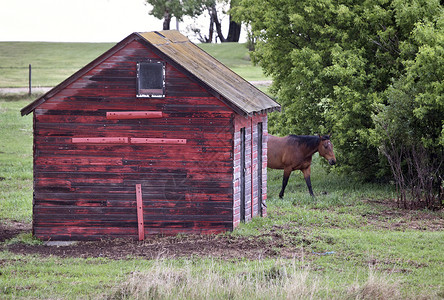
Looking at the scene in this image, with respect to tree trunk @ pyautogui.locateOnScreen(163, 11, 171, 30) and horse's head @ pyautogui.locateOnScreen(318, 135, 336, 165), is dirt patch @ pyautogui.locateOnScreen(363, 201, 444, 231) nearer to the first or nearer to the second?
horse's head @ pyautogui.locateOnScreen(318, 135, 336, 165)

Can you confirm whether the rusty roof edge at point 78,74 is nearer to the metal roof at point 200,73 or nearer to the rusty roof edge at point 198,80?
the metal roof at point 200,73

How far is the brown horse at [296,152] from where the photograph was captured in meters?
20.6

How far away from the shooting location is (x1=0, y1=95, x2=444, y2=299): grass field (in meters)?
10.3

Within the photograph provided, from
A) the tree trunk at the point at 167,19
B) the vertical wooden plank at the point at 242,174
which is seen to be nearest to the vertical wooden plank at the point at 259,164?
the vertical wooden plank at the point at 242,174

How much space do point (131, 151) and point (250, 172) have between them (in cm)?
318

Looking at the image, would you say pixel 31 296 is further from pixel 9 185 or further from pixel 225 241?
pixel 9 185

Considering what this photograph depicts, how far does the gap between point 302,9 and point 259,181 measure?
8.50m

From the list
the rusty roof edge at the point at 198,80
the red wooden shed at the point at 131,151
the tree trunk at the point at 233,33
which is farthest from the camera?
the tree trunk at the point at 233,33

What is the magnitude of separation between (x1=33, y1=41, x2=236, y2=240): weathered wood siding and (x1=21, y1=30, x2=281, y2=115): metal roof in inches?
7.8

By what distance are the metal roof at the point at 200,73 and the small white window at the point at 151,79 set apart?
0.36 m

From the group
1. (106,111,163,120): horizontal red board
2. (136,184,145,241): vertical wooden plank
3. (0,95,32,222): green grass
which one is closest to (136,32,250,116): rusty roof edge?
(106,111,163,120): horizontal red board

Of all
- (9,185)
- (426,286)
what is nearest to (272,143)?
(9,185)

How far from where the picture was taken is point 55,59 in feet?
214

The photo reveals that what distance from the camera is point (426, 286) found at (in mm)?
11047
